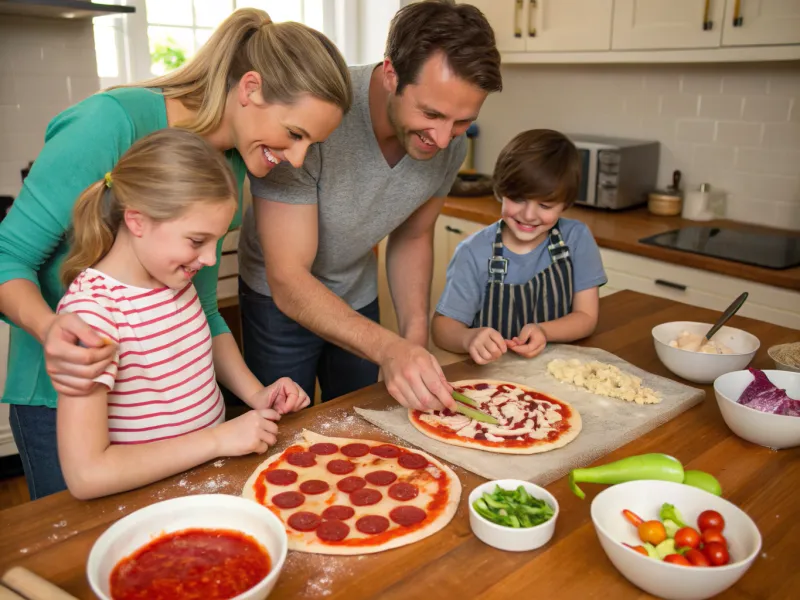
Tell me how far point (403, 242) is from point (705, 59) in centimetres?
162

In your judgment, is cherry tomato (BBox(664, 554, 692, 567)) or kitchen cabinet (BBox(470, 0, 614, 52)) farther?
kitchen cabinet (BBox(470, 0, 614, 52))

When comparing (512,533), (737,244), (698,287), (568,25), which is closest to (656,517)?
(512,533)

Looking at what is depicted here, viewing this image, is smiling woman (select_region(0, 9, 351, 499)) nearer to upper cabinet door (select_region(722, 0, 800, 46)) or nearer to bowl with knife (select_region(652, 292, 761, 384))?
bowl with knife (select_region(652, 292, 761, 384))

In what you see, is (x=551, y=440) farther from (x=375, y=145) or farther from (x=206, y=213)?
(x=375, y=145)

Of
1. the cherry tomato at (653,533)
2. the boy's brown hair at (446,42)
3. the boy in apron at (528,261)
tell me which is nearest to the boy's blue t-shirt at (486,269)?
the boy in apron at (528,261)

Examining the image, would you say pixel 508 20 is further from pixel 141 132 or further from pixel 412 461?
pixel 412 461

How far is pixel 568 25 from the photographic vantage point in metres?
3.21

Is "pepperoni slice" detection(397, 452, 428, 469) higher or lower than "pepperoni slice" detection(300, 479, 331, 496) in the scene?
lower

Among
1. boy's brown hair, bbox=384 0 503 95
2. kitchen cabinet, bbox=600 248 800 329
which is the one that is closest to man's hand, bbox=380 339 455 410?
boy's brown hair, bbox=384 0 503 95

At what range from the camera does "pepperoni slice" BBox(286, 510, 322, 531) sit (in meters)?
1.01

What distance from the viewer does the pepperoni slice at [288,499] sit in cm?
107

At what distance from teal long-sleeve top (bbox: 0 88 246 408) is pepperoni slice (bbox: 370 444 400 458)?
60cm

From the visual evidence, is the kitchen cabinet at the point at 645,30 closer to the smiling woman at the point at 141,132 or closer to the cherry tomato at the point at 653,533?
the smiling woman at the point at 141,132

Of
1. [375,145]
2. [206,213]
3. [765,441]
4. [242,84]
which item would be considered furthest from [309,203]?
[765,441]
